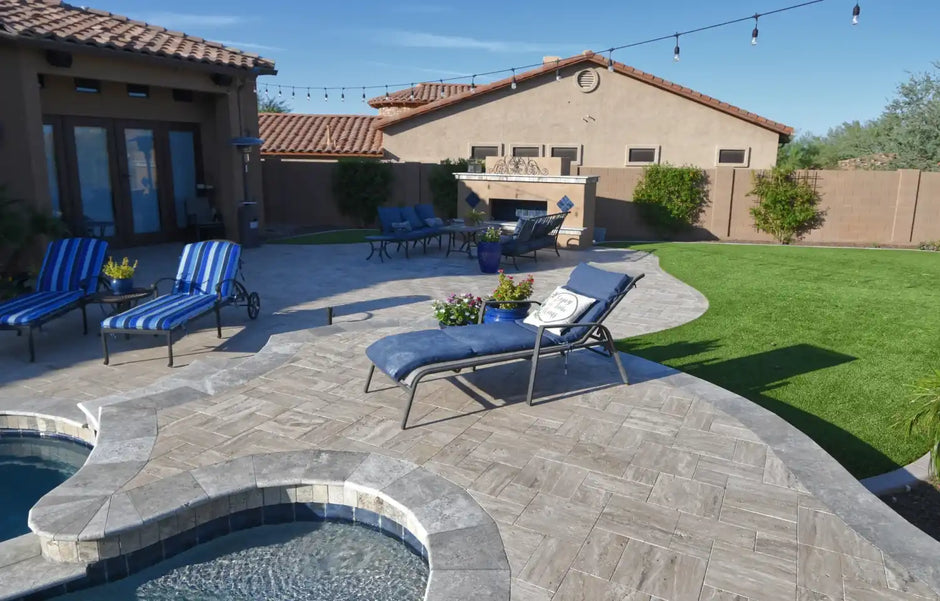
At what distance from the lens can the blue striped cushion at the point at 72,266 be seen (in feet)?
26.8

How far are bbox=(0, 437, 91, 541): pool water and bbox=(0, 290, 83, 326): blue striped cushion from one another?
174 cm

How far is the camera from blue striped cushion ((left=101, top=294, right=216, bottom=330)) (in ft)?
22.3

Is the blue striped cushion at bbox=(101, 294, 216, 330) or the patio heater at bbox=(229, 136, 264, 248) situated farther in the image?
the patio heater at bbox=(229, 136, 264, 248)

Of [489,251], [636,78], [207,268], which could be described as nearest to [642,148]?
[636,78]

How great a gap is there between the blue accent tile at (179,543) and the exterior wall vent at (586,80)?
20.6 m

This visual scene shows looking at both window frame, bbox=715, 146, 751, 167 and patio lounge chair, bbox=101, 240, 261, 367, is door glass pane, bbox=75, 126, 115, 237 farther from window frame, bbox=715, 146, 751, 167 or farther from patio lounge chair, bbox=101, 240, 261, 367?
window frame, bbox=715, 146, 751, 167

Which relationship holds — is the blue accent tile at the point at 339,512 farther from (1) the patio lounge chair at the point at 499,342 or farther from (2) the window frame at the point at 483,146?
(2) the window frame at the point at 483,146

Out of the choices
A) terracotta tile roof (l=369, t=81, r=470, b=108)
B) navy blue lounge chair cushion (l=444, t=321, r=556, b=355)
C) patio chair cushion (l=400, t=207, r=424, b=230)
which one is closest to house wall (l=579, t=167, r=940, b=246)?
patio chair cushion (l=400, t=207, r=424, b=230)

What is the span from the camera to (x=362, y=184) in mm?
21125

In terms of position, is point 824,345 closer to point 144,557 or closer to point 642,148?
point 144,557

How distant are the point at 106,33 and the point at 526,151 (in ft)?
44.3

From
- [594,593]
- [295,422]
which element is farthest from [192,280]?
[594,593]

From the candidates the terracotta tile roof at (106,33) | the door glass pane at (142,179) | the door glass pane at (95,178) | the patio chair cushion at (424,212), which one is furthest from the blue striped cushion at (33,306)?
the patio chair cushion at (424,212)

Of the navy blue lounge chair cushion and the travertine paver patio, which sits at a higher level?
the navy blue lounge chair cushion
